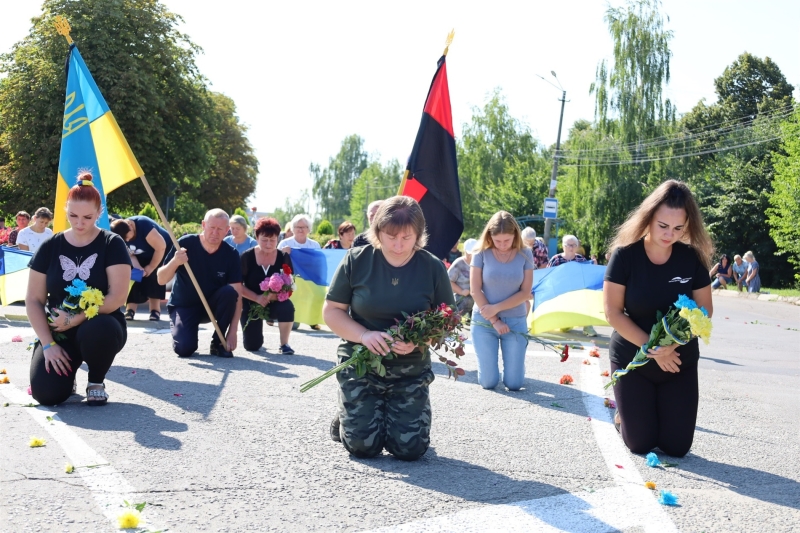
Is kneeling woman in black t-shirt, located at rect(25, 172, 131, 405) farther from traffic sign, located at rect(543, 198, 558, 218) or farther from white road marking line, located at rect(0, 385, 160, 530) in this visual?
traffic sign, located at rect(543, 198, 558, 218)

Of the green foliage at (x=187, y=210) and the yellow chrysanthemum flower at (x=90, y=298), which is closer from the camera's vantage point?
the yellow chrysanthemum flower at (x=90, y=298)

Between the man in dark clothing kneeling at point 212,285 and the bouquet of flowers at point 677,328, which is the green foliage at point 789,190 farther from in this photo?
the bouquet of flowers at point 677,328

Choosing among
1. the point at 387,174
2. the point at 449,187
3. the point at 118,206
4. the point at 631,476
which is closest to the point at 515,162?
the point at 118,206

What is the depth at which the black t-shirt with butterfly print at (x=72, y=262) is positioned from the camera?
660 centimetres

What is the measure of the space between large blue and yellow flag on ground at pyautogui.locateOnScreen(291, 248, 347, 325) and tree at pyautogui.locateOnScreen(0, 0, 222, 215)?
22207mm

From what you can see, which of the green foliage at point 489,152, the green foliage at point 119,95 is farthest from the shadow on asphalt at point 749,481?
the green foliage at point 489,152

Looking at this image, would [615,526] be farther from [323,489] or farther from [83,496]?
[83,496]

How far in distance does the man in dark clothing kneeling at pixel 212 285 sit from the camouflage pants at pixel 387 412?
4662 mm

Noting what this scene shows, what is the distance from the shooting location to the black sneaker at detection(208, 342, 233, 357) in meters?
9.85

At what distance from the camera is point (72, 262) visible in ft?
21.8

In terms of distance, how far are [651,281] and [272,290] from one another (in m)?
5.74

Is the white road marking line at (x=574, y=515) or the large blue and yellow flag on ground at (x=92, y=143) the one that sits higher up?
the large blue and yellow flag on ground at (x=92, y=143)

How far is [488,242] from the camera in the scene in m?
8.73

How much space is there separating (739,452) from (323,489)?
317 centimetres
